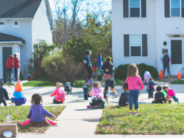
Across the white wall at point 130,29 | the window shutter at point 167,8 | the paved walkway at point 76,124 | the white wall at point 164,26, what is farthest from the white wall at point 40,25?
the paved walkway at point 76,124

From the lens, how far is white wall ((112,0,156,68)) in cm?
1822

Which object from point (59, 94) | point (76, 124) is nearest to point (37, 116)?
point (76, 124)

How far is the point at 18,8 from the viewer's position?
22.8 metres

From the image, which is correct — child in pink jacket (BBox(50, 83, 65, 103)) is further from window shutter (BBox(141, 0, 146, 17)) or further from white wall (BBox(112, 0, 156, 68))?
window shutter (BBox(141, 0, 146, 17))

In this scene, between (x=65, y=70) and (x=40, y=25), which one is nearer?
(x=65, y=70)

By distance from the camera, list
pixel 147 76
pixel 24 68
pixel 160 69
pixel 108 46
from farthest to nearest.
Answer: pixel 108 46, pixel 24 68, pixel 160 69, pixel 147 76

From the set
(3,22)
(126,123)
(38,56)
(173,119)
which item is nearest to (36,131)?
(126,123)

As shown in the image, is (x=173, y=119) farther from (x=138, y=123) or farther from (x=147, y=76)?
(x=147, y=76)

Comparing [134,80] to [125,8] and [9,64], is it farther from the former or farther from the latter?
[9,64]

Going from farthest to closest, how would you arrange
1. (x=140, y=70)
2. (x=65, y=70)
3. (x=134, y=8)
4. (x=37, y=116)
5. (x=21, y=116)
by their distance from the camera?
(x=134, y=8)
(x=140, y=70)
(x=65, y=70)
(x=21, y=116)
(x=37, y=116)

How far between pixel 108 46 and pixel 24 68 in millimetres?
8129

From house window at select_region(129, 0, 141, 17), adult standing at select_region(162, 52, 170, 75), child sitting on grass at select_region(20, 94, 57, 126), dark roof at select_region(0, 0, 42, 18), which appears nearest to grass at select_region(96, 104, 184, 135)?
child sitting on grass at select_region(20, 94, 57, 126)

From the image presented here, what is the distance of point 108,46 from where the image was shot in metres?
24.6

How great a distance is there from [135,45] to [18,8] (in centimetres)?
1126
